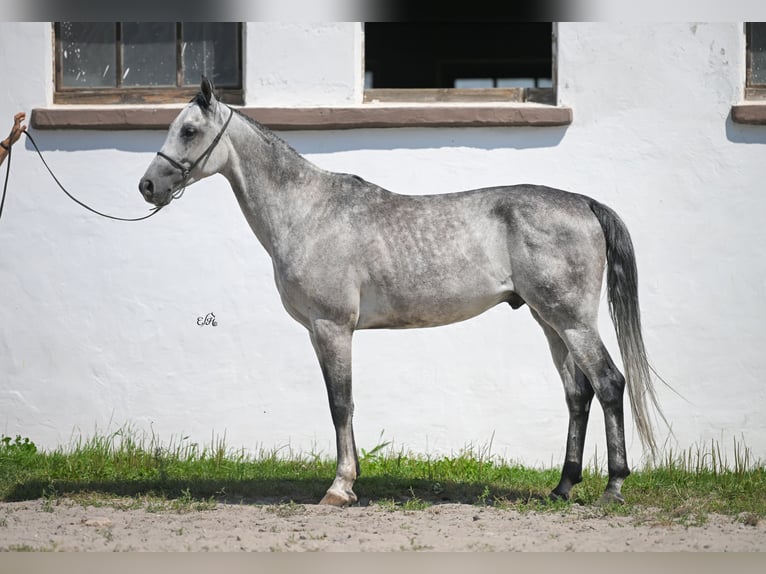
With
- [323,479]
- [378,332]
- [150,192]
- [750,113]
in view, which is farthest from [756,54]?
[150,192]

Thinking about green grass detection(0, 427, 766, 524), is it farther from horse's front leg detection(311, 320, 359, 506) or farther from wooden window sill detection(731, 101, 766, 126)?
wooden window sill detection(731, 101, 766, 126)

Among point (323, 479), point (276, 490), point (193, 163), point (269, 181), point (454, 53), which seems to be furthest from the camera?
point (454, 53)

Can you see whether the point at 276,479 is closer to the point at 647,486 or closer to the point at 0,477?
the point at 0,477

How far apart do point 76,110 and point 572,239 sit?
3.90 meters

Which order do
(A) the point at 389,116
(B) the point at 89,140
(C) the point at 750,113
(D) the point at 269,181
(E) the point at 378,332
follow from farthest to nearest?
(B) the point at 89,140 < (E) the point at 378,332 < (A) the point at 389,116 < (C) the point at 750,113 < (D) the point at 269,181

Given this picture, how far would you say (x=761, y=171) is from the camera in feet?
22.6

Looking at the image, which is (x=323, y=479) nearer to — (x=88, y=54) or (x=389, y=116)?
(x=389, y=116)

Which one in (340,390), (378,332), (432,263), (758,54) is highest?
(758,54)

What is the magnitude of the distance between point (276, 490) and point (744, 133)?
413 cm

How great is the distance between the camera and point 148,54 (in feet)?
24.6

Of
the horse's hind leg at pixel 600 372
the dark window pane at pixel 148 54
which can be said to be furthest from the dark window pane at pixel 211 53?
the horse's hind leg at pixel 600 372

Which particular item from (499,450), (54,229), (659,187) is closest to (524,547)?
(499,450)

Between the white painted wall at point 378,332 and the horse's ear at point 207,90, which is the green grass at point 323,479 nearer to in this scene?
the white painted wall at point 378,332

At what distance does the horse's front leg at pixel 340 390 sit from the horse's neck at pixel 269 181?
1.97 ft
